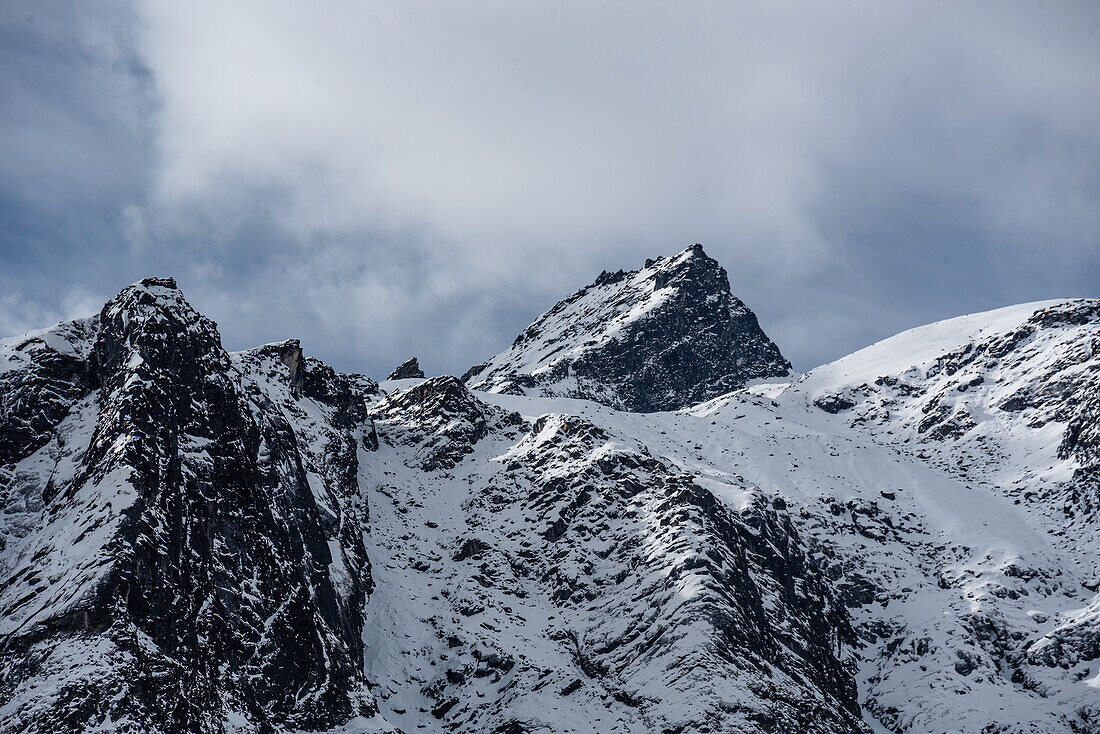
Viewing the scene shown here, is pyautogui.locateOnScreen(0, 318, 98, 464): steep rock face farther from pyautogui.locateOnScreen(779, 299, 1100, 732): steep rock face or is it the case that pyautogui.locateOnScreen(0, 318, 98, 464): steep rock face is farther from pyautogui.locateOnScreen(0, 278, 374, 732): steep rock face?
pyautogui.locateOnScreen(779, 299, 1100, 732): steep rock face

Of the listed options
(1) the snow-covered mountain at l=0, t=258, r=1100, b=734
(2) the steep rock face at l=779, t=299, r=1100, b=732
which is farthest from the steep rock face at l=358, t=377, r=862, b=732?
(2) the steep rock face at l=779, t=299, r=1100, b=732

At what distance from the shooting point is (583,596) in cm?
13438

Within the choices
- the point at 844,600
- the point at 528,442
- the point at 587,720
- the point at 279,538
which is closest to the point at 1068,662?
the point at 844,600

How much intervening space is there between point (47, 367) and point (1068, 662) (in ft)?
341

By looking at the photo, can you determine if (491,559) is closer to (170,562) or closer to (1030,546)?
(170,562)

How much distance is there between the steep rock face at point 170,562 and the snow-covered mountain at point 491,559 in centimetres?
26

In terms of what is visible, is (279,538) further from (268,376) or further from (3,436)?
(268,376)

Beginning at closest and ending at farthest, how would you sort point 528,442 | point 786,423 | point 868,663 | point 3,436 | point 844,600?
point 3,436 → point 868,663 → point 844,600 → point 528,442 → point 786,423

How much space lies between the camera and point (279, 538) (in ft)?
366

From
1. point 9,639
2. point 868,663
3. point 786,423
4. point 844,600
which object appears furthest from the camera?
point 786,423

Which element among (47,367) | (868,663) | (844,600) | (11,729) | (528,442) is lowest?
(11,729)

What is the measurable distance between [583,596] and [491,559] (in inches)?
484

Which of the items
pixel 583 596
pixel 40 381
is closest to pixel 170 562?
pixel 40 381

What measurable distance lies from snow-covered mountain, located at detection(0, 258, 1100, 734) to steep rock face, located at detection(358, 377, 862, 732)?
0.35 metres
